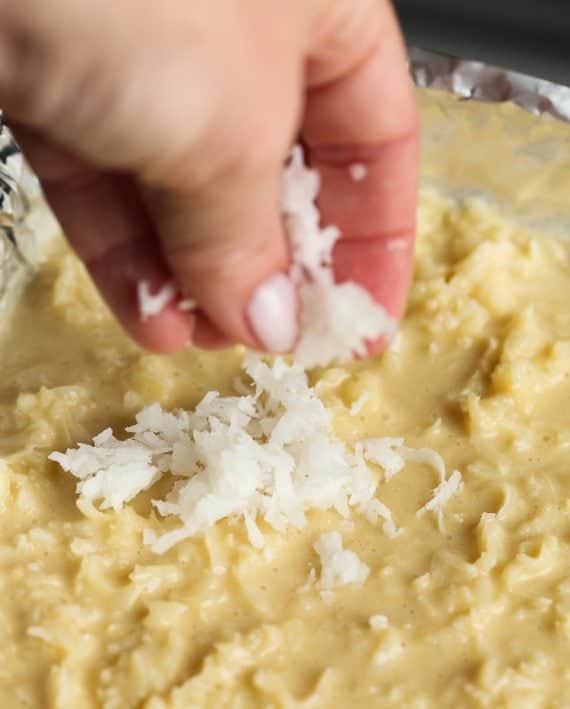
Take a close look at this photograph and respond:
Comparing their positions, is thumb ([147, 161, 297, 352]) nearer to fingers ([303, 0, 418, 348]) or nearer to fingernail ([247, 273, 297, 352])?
fingernail ([247, 273, 297, 352])

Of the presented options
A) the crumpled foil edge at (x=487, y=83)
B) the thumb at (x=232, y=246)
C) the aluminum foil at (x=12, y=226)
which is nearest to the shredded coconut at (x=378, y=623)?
the thumb at (x=232, y=246)

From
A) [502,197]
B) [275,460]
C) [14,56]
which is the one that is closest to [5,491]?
[275,460]

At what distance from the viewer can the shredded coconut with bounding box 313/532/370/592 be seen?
1953mm

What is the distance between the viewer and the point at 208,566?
1.99 m

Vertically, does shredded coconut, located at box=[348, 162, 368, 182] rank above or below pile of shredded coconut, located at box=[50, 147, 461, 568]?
above

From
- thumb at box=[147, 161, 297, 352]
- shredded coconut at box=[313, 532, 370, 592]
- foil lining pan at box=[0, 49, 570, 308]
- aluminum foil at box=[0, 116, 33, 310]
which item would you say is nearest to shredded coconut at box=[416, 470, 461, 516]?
shredded coconut at box=[313, 532, 370, 592]

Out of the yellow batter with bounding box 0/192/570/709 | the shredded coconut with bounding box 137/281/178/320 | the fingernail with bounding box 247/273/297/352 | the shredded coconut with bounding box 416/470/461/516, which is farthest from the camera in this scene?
the shredded coconut with bounding box 416/470/461/516

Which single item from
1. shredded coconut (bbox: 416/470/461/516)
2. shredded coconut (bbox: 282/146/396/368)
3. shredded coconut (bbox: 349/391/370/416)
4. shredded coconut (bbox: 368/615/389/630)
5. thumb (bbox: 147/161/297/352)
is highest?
thumb (bbox: 147/161/297/352)

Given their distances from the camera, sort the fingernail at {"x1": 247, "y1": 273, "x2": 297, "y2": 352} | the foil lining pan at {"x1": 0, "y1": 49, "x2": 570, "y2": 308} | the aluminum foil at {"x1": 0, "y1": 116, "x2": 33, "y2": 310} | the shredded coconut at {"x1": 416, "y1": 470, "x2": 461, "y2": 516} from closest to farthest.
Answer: the fingernail at {"x1": 247, "y1": 273, "x2": 297, "y2": 352}
the shredded coconut at {"x1": 416, "y1": 470, "x2": 461, "y2": 516}
the aluminum foil at {"x1": 0, "y1": 116, "x2": 33, "y2": 310}
the foil lining pan at {"x1": 0, "y1": 49, "x2": 570, "y2": 308}

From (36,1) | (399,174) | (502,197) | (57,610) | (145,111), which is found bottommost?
(502,197)

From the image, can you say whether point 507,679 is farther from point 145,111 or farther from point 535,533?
point 145,111

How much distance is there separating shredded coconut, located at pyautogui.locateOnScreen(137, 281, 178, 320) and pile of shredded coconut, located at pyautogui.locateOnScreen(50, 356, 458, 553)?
0.86 feet

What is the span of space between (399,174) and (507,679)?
2.57 ft

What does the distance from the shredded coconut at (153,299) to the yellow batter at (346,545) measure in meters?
0.47
